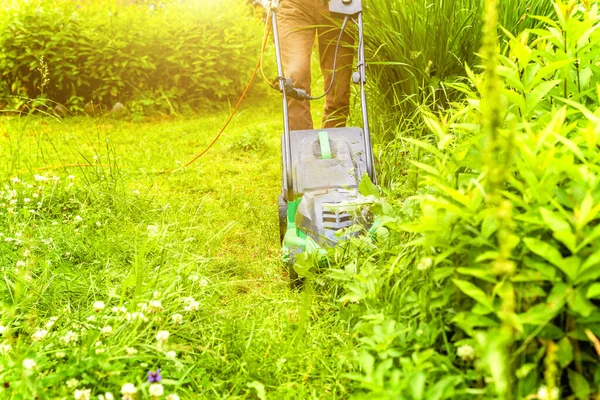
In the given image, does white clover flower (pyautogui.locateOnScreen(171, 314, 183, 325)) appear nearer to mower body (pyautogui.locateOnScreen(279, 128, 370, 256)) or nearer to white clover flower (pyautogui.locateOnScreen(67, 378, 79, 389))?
white clover flower (pyautogui.locateOnScreen(67, 378, 79, 389))

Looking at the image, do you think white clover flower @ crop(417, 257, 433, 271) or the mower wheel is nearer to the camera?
white clover flower @ crop(417, 257, 433, 271)

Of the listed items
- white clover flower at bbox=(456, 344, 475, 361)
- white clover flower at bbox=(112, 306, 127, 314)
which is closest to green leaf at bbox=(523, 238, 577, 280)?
white clover flower at bbox=(456, 344, 475, 361)

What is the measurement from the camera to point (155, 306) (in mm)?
1670

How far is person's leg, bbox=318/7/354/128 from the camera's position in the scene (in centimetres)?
331

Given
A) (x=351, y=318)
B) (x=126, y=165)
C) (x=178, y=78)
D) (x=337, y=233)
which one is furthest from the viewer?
(x=178, y=78)

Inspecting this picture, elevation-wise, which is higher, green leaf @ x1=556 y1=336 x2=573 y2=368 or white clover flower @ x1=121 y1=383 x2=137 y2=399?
green leaf @ x1=556 y1=336 x2=573 y2=368

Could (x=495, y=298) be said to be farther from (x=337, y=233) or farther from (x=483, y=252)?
(x=337, y=233)

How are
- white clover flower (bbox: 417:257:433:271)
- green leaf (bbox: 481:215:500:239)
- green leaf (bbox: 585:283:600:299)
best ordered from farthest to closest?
1. white clover flower (bbox: 417:257:433:271)
2. green leaf (bbox: 481:215:500:239)
3. green leaf (bbox: 585:283:600:299)

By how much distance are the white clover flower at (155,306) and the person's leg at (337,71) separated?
1807 mm

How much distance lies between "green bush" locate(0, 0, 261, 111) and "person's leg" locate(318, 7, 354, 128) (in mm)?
2704

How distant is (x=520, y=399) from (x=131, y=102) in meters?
5.21

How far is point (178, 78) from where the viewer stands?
5969mm

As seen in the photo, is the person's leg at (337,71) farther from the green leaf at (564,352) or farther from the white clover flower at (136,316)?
the green leaf at (564,352)

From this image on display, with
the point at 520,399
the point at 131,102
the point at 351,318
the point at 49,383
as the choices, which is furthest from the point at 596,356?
the point at 131,102
